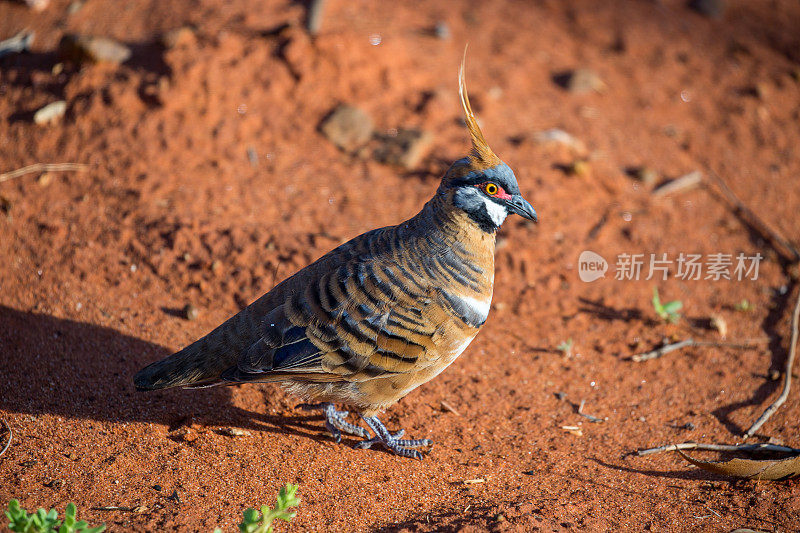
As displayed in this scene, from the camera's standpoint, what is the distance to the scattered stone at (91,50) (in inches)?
279

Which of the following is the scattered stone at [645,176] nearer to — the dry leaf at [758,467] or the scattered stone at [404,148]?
the scattered stone at [404,148]

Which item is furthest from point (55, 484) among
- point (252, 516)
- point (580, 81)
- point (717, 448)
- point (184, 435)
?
point (580, 81)

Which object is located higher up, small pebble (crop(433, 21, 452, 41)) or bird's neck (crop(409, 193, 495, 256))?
bird's neck (crop(409, 193, 495, 256))

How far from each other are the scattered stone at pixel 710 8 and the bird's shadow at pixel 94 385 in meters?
7.95

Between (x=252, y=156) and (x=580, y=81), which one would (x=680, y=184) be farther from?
(x=252, y=156)

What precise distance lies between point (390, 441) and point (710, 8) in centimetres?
798

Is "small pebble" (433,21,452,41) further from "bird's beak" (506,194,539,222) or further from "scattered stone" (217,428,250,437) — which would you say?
"scattered stone" (217,428,250,437)

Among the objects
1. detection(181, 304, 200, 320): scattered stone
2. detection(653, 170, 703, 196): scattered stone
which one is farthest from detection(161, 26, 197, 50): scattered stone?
detection(653, 170, 703, 196): scattered stone

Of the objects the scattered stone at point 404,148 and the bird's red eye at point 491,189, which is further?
the scattered stone at point 404,148

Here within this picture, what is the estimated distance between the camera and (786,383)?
503 cm

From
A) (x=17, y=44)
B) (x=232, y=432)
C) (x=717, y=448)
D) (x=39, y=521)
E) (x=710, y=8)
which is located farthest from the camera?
(x=710, y=8)

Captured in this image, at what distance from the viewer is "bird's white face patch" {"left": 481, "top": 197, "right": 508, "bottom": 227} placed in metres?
4.29

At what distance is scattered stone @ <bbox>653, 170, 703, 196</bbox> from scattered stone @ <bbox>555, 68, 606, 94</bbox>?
5.33ft

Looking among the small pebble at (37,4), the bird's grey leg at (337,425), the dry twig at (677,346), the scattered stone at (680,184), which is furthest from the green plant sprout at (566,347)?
the small pebble at (37,4)
